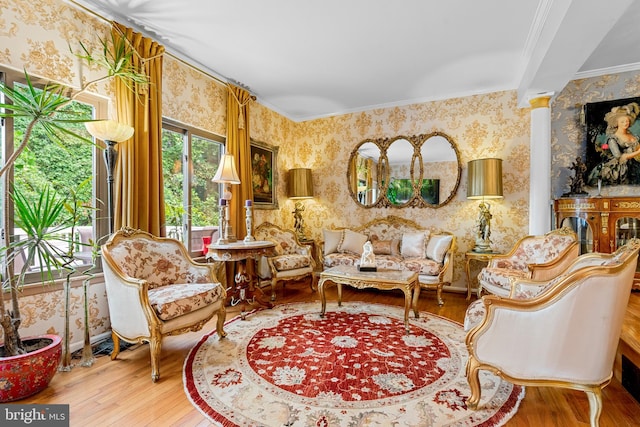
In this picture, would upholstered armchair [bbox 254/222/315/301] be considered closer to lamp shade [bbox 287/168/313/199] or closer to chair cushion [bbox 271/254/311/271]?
chair cushion [bbox 271/254/311/271]

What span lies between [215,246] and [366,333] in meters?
1.73

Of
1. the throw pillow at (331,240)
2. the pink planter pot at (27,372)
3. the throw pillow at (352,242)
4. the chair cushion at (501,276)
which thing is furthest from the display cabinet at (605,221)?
the pink planter pot at (27,372)

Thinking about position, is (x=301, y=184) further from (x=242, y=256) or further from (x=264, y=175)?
(x=242, y=256)

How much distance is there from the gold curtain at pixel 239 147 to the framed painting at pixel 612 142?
4.44 meters

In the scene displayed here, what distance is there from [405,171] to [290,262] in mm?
2320

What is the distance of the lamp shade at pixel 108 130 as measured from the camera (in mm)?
2287

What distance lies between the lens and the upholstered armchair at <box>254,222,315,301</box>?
3969 mm

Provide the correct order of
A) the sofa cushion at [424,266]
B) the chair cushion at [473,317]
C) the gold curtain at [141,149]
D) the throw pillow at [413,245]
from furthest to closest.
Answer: the throw pillow at [413,245]
the sofa cushion at [424,266]
the gold curtain at [141,149]
the chair cushion at [473,317]

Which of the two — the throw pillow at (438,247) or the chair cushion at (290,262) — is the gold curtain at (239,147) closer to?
the chair cushion at (290,262)

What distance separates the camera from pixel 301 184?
5.17 m

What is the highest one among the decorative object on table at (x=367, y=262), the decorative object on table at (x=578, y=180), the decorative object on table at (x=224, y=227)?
the decorative object on table at (x=578, y=180)

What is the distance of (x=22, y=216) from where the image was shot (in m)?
1.86

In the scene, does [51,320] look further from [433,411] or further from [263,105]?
[263,105]

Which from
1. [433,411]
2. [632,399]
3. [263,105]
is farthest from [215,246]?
[632,399]
